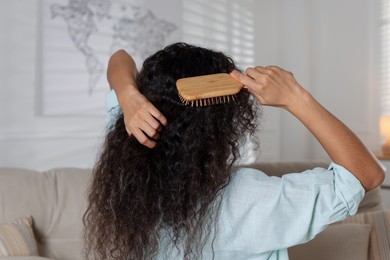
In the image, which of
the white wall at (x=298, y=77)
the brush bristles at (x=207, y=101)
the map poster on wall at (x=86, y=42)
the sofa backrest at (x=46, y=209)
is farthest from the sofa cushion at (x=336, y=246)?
the map poster on wall at (x=86, y=42)

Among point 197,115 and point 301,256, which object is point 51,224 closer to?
point 301,256

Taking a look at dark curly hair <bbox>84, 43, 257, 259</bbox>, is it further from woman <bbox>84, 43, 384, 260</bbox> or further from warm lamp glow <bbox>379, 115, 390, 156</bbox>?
warm lamp glow <bbox>379, 115, 390, 156</bbox>

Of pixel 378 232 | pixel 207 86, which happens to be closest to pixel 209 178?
pixel 207 86

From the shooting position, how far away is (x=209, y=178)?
1.03 m

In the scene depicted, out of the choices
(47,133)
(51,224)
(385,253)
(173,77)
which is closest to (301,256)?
(385,253)

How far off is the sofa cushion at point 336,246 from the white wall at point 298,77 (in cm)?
153

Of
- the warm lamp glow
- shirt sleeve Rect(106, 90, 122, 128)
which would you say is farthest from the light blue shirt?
the warm lamp glow

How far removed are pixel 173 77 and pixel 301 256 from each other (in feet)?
3.54

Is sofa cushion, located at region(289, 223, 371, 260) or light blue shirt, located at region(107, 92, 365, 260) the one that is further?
sofa cushion, located at region(289, 223, 371, 260)

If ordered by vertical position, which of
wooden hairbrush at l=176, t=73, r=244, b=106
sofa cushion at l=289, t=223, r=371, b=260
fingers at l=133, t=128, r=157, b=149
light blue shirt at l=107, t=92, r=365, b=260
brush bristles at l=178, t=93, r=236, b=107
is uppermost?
wooden hairbrush at l=176, t=73, r=244, b=106

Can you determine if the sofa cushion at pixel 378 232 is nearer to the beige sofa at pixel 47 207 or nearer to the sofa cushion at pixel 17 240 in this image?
the beige sofa at pixel 47 207

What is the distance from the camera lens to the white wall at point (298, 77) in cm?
287

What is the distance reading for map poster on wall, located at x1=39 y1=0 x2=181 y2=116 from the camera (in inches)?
115

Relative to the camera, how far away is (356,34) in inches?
158
